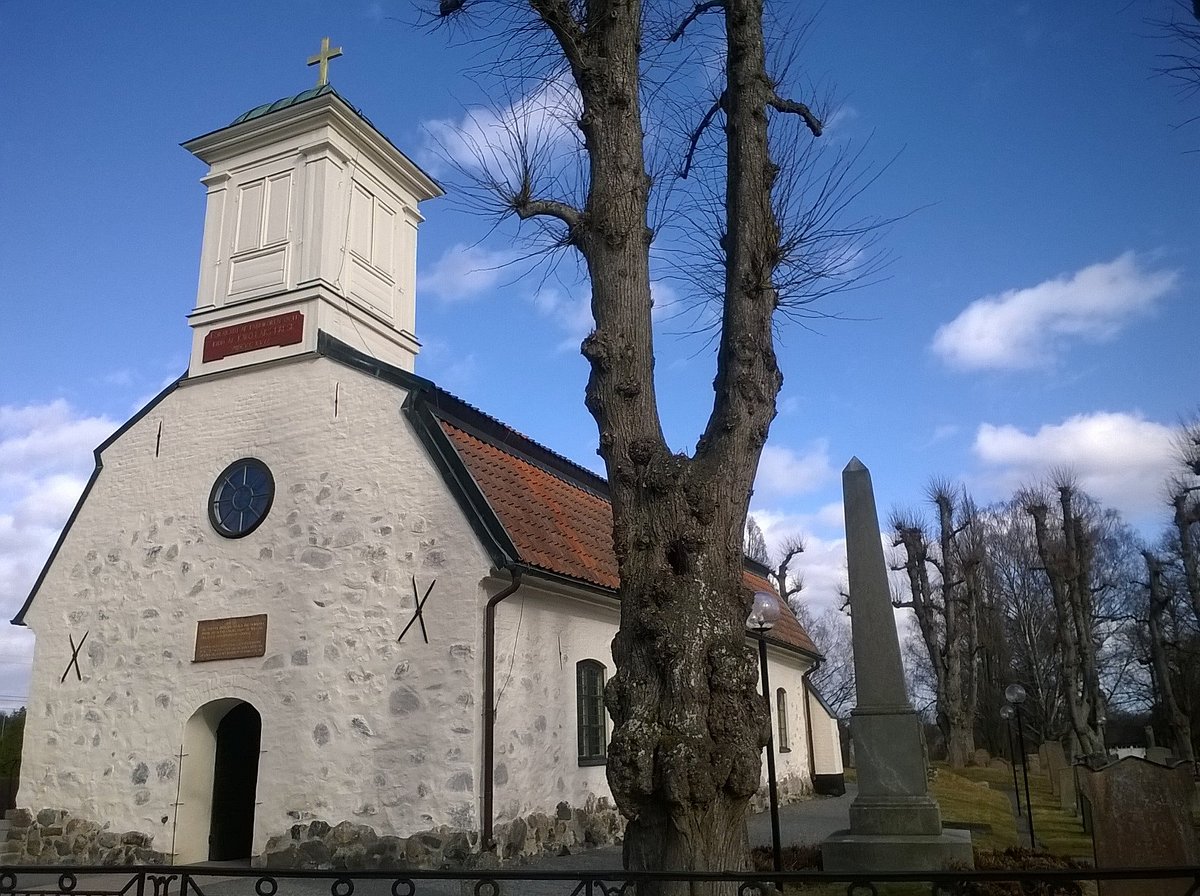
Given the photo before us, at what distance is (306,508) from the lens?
12047 mm

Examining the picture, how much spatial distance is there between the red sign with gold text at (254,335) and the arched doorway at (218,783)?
4.79m

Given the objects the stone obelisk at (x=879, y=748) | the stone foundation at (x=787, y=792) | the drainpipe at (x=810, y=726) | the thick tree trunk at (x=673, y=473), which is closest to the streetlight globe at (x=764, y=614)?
the stone obelisk at (x=879, y=748)

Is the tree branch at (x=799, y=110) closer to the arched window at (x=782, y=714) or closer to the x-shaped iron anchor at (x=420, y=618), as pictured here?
the x-shaped iron anchor at (x=420, y=618)

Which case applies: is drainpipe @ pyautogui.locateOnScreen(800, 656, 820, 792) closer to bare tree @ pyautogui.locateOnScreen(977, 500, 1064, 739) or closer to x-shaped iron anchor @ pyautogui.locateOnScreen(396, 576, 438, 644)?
x-shaped iron anchor @ pyautogui.locateOnScreen(396, 576, 438, 644)

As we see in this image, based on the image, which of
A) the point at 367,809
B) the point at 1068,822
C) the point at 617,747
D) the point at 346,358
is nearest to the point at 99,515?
the point at 346,358

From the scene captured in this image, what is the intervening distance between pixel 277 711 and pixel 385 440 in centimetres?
345

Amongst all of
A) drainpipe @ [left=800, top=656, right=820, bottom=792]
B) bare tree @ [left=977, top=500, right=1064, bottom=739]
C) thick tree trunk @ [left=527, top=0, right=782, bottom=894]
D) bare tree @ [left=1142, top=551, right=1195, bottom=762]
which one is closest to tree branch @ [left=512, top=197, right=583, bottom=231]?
thick tree trunk @ [left=527, top=0, right=782, bottom=894]

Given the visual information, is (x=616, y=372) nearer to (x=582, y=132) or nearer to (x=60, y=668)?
(x=582, y=132)

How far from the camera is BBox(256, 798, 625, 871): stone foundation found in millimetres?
9977

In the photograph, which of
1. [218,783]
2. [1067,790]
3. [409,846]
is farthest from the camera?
[1067,790]

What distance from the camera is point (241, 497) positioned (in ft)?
41.4

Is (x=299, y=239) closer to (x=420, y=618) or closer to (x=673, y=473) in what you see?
(x=420, y=618)

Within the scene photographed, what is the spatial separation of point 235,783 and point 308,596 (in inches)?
117

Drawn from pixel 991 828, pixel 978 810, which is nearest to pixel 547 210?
pixel 991 828
